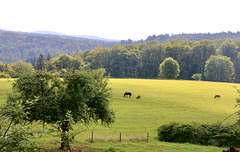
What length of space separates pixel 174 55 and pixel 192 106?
112871 mm

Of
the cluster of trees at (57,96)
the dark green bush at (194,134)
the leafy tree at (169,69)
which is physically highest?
the cluster of trees at (57,96)

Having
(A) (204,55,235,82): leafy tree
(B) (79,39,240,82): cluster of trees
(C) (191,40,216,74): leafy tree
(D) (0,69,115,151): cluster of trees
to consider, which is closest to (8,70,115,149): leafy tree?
(D) (0,69,115,151): cluster of trees

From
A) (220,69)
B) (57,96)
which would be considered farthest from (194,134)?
(220,69)

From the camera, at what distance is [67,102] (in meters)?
18.4

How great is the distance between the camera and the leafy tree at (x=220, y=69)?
128500 mm

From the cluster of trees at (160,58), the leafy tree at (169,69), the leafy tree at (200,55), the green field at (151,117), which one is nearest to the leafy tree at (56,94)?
the green field at (151,117)

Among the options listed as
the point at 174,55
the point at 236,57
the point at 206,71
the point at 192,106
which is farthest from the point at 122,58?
the point at 192,106

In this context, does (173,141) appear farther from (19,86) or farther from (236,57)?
(236,57)

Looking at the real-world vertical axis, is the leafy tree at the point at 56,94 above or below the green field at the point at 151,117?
above

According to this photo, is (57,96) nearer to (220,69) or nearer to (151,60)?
(220,69)

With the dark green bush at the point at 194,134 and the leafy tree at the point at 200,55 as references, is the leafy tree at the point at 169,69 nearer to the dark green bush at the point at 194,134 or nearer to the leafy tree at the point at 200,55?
the leafy tree at the point at 200,55

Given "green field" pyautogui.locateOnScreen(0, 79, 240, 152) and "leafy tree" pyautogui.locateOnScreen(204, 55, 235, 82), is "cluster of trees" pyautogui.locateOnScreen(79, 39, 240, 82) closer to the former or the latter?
"leafy tree" pyautogui.locateOnScreen(204, 55, 235, 82)

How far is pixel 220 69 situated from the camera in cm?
12900

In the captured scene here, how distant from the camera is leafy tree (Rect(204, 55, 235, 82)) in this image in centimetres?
12850
